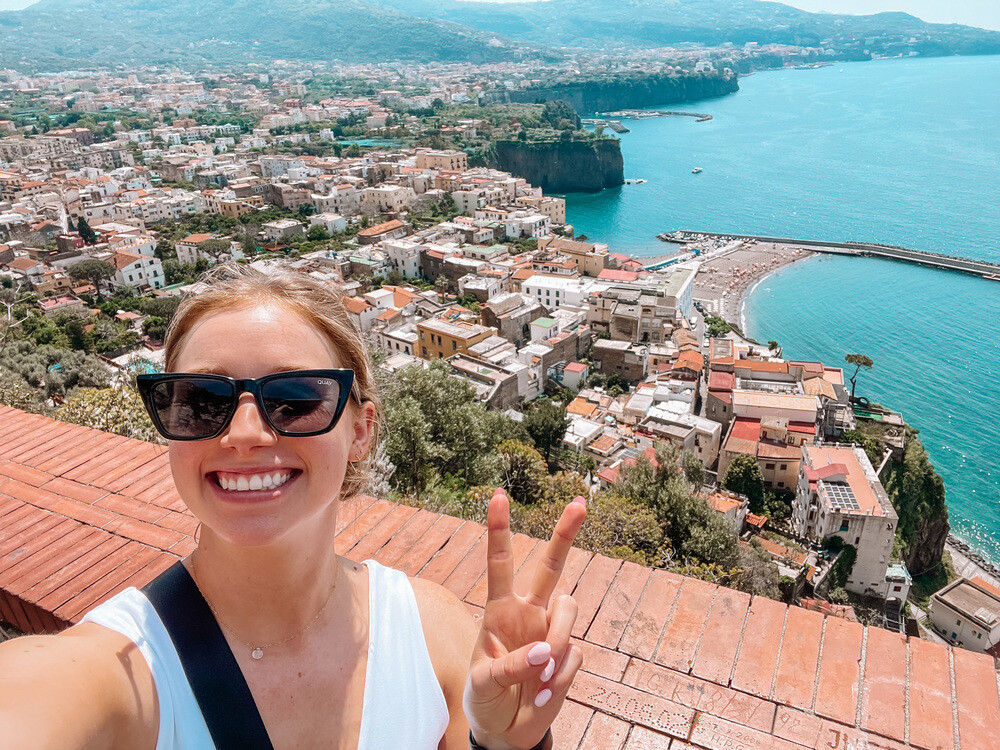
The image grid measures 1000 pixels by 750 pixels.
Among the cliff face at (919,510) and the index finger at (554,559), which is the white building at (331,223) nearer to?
the cliff face at (919,510)

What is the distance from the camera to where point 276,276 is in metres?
1.07

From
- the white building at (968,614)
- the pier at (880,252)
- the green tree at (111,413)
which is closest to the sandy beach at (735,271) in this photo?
the pier at (880,252)

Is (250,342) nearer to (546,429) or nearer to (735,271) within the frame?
(546,429)

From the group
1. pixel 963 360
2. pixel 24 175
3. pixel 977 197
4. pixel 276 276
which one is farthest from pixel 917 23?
pixel 276 276

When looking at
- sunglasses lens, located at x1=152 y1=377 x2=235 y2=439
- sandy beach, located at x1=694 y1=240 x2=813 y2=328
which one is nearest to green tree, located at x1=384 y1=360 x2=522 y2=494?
sunglasses lens, located at x1=152 y1=377 x2=235 y2=439

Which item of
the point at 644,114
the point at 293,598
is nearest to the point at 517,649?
the point at 293,598

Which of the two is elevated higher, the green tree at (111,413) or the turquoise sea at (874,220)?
the green tree at (111,413)

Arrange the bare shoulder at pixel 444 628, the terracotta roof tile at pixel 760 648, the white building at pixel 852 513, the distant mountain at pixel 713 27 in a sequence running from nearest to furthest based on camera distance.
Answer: the bare shoulder at pixel 444 628 < the terracotta roof tile at pixel 760 648 < the white building at pixel 852 513 < the distant mountain at pixel 713 27

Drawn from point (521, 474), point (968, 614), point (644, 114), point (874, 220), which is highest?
point (521, 474)

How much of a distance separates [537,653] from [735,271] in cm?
3286

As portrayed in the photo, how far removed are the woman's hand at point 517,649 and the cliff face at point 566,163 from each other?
164 ft

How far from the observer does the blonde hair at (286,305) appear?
101cm

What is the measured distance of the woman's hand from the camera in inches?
34.4

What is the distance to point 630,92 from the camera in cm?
8275
